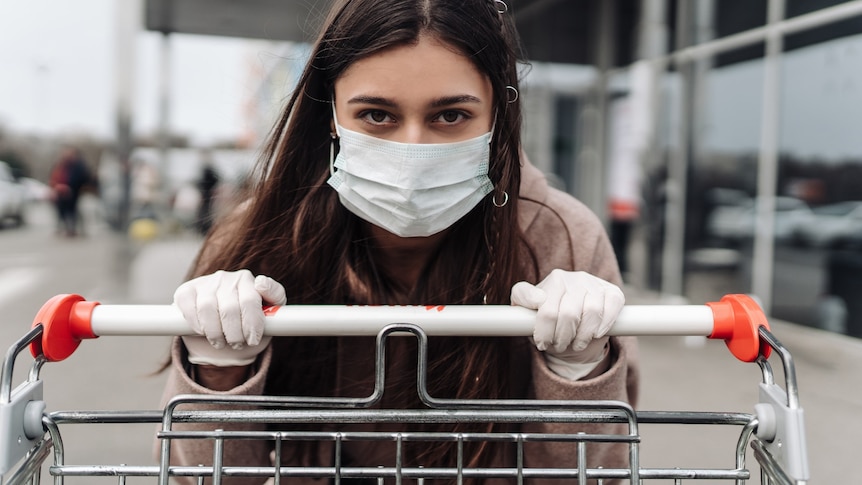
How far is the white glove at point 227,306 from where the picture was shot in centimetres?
121

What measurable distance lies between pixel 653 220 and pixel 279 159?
27.1ft

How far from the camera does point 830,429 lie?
429cm

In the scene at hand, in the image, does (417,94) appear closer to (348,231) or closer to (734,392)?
(348,231)

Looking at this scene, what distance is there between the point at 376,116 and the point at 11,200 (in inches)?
619

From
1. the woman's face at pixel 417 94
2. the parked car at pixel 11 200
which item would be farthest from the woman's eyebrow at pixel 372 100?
Result: the parked car at pixel 11 200

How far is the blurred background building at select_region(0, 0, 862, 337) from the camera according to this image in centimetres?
664

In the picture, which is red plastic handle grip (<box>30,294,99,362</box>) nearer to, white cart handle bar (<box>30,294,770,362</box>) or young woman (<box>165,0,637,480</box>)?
white cart handle bar (<box>30,294,770,362</box>)

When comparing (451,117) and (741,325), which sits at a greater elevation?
(451,117)

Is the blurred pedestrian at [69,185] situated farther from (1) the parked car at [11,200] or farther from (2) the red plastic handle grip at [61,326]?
(2) the red plastic handle grip at [61,326]

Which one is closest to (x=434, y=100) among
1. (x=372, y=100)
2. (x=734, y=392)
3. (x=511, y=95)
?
(x=372, y=100)

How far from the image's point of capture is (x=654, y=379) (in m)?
5.38

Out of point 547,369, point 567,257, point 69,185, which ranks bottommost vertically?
point 547,369

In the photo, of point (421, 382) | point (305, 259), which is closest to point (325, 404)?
point (421, 382)

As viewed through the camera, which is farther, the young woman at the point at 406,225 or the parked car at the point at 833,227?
the parked car at the point at 833,227
